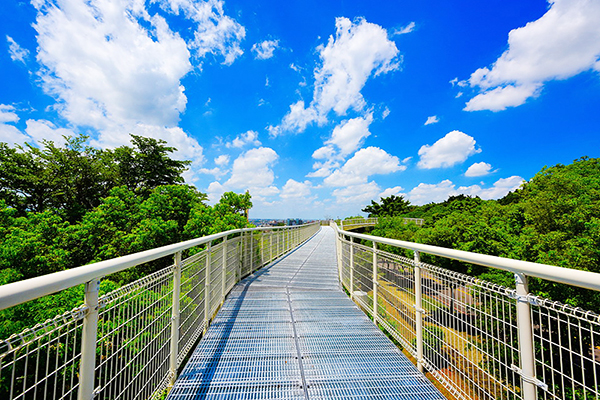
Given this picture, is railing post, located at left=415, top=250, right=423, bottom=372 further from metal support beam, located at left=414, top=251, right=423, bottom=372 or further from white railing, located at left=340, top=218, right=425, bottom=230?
white railing, located at left=340, top=218, right=425, bottom=230

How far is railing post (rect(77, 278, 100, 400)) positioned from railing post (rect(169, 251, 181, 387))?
0.90m

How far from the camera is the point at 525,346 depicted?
1.52m

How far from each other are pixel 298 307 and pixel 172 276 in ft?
8.06

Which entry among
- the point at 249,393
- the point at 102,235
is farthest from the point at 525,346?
the point at 102,235

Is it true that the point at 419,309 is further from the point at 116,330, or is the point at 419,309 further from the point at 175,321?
the point at 116,330

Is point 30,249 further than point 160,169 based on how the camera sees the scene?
No

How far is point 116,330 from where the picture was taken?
1.66m

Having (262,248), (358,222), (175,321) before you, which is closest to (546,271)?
(175,321)

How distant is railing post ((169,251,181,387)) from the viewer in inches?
89.3

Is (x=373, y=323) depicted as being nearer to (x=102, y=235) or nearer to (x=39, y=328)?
(x=39, y=328)

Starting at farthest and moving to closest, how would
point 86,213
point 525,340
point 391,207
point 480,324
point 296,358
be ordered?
point 391,207
point 86,213
point 296,358
point 480,324
point 525,340

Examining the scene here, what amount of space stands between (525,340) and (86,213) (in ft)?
73.8

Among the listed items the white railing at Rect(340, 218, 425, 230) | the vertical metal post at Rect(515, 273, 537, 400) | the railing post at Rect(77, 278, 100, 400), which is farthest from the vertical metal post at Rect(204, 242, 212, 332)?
the white railing at Rect(340, 218, 425, 230)

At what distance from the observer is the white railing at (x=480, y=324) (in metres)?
1.29
